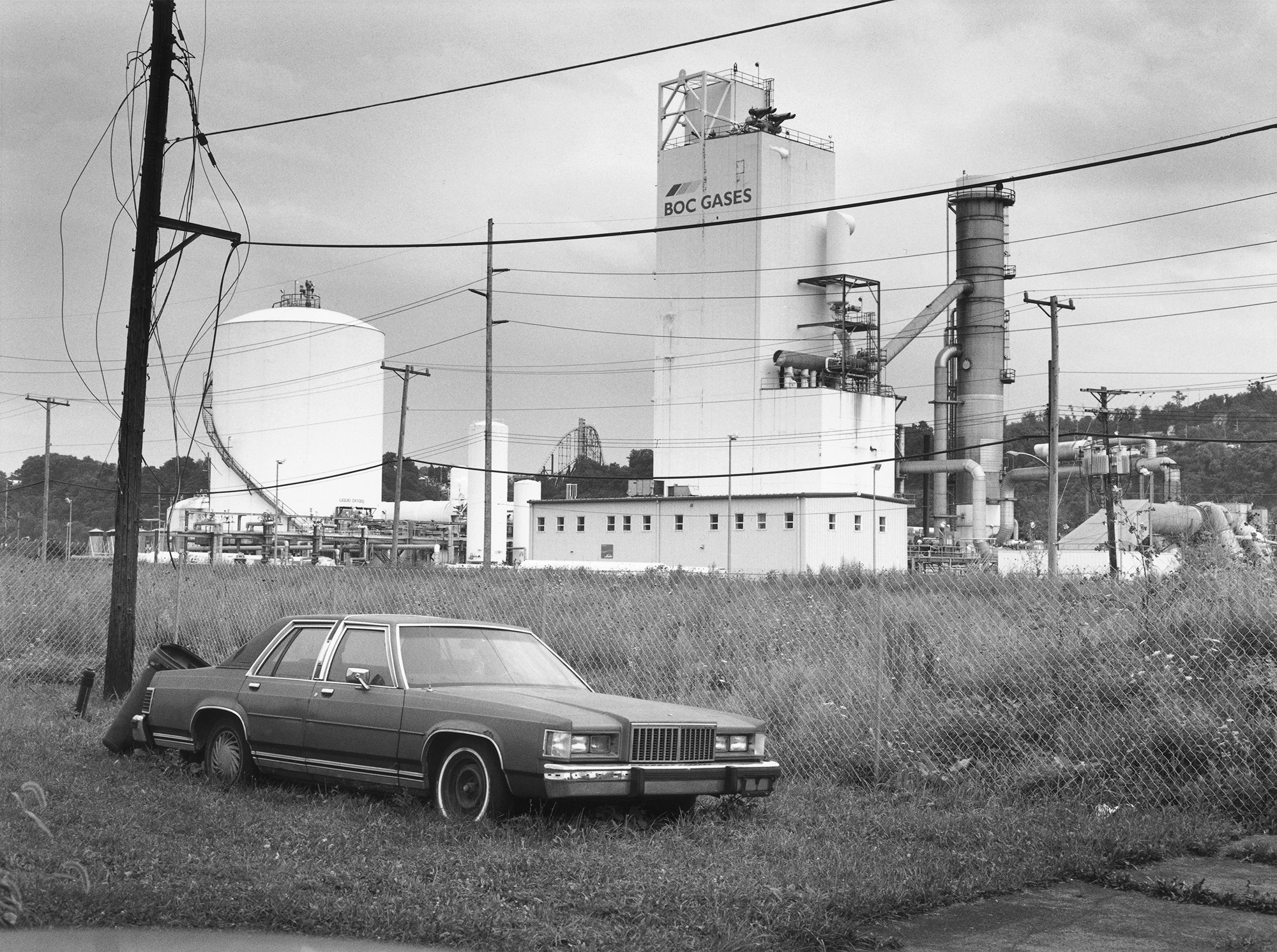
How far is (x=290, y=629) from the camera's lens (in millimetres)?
10281

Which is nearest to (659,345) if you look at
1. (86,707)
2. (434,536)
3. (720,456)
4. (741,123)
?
(720,456)

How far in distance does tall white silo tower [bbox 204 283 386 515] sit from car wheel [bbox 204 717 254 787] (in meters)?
55.9

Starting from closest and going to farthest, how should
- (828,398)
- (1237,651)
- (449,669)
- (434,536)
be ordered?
(449,669)
(1237,651)
(828,398)
(434,536)

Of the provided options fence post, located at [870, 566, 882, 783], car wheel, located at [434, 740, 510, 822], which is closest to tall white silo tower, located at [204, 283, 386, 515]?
fence post, located at [870, 566, 882, 783]

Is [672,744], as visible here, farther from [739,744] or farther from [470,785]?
[470,785]

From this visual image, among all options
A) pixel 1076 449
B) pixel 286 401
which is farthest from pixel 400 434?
pixel 1076 449

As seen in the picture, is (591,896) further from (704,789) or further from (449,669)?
(449,669)

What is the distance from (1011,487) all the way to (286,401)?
1438 inches

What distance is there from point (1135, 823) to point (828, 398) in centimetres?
5043

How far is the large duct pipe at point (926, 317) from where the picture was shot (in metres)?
63.4

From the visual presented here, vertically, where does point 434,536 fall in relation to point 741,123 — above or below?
below

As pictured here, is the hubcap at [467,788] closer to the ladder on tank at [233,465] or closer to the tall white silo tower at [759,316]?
the tall white silo tower at [759,316]

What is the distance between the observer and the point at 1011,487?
65.4m

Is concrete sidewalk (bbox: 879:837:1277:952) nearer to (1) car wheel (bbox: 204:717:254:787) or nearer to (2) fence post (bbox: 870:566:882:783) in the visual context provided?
(2) fence post (bbox: 870:566:882:783)
